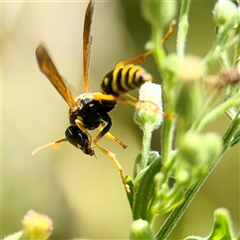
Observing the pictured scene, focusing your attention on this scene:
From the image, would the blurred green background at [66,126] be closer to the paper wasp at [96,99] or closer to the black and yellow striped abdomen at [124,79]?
the paper wasp at [96,99]

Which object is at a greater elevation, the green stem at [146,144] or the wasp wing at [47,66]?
the wasp wing at [47,66]

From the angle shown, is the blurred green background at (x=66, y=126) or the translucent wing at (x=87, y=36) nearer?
the translucent wing at (x=87, y=36)

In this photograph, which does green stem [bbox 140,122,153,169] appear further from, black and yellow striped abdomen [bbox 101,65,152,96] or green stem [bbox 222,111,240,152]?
green stem [bbox 222,111,240,152]

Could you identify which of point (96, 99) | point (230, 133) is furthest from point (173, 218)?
point (96, 99)

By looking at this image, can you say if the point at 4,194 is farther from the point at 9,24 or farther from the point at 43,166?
the point at 9,24

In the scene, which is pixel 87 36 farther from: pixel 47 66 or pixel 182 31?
pixel 182 31

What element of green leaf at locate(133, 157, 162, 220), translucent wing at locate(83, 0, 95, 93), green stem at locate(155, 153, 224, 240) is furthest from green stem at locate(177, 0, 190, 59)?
translucent wing at locate(83, 0, 95, 93)

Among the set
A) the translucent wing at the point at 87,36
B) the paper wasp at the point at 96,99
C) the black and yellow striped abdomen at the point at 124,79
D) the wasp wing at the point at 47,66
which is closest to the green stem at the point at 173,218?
the paper wasp at the point at 96,99

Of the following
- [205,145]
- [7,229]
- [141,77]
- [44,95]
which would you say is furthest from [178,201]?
[44,95]
